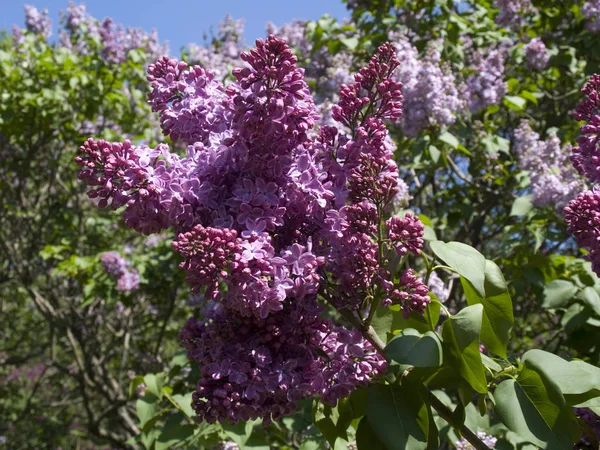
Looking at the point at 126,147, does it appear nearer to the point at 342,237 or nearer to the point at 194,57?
the point at 342,237

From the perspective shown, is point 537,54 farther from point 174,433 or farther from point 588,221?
point 174,433

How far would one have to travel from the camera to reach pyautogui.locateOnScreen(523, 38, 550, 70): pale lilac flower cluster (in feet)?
14.5

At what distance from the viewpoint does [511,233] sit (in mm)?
3891

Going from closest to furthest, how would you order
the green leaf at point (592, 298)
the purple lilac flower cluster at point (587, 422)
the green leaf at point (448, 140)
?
the purple lilac flower cluster at point (587, 422) → the green leaf at point (592, 298) → the green leaf at point (448, 140)

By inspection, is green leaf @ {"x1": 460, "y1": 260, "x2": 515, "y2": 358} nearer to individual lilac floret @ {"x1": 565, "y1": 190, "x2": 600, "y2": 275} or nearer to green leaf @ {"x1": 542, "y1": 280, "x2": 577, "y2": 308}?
individual lilac floret @ {"x1": 565, "y1": 190, "x2": 600, "y2": 275}

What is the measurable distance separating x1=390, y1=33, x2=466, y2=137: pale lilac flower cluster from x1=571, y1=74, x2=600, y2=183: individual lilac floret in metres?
1.86

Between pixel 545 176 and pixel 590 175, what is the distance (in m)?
1.88

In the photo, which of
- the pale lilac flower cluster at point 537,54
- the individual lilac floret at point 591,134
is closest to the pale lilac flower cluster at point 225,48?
the pale lilac flower cluster at point 537,54

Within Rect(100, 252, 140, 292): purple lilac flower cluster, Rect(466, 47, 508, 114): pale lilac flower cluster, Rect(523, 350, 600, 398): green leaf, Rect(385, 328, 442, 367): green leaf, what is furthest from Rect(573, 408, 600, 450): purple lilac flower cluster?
Rect(100, 252, 140, 292): purple lilac flower cluster

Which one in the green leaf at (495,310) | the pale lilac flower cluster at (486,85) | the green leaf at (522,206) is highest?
the pale lilac flower cluster at (486,85)

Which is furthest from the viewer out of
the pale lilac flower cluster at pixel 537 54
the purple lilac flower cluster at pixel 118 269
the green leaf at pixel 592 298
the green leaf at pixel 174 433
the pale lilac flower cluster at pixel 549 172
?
the purple lilac flower cluster at pixel 118 269

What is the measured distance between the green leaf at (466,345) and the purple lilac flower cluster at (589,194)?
1.15 ft

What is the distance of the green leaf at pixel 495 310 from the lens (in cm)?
135

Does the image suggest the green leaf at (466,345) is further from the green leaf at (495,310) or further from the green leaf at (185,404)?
the green leaf at (185,404)
